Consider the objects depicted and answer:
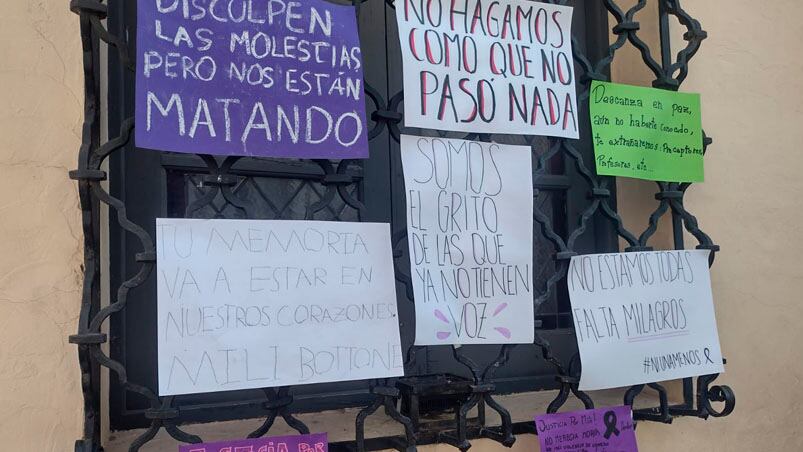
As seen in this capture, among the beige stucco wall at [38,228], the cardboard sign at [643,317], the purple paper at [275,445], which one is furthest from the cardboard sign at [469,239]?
the beige stucco wall at [38,228]

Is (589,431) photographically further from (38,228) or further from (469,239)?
(38,228)

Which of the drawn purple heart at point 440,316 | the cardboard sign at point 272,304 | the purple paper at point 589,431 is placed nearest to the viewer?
the cardboard sign at point 272,304

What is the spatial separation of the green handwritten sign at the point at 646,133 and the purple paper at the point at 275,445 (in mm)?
1017

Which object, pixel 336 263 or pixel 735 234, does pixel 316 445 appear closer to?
pixel 336 263

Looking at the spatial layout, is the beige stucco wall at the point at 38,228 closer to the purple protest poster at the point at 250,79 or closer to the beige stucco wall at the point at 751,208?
the purple protest poster at the point at 250,79

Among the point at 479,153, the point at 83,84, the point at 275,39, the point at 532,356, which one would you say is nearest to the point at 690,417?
the point at 532,356

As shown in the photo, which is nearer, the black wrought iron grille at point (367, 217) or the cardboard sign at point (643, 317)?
the black wrought iron grille at point (367, 217)

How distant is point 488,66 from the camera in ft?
4.99

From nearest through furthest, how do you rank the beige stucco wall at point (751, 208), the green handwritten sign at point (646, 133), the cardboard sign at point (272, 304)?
1. the cardboard sign at point (272, 304)
2. the green handwritten sign at point (646, 133)
3. the beige stucco wall at point (751, 208)

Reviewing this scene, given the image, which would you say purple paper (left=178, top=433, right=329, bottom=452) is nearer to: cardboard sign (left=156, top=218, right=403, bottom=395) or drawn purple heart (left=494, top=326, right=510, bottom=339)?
cardboard sign (left=156, top=218, right=403, bottom=395)

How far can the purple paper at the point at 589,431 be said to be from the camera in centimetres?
152

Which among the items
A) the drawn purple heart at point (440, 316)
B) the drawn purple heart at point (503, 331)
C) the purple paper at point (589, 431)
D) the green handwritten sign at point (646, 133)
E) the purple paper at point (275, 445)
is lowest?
the purple paper at point (589, 431)

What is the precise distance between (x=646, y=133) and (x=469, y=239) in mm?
659

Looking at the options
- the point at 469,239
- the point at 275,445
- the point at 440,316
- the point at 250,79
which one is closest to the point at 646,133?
the point at 469,239
